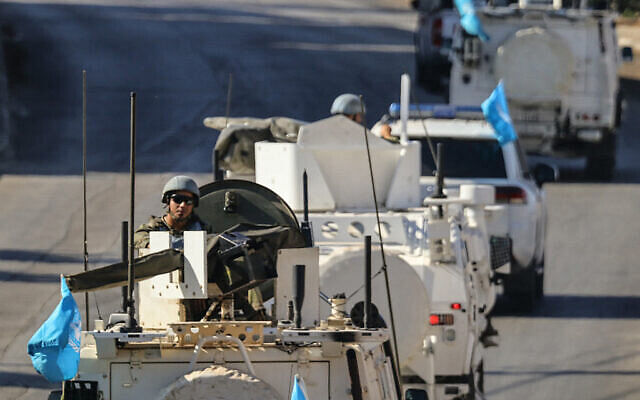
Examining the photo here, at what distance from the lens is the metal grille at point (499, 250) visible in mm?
14777

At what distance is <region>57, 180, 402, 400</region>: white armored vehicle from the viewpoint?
7.89 m

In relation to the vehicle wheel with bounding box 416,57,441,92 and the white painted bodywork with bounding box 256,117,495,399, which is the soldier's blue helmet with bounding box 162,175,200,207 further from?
the vehicle wheel with bounding box 416,57,441,92

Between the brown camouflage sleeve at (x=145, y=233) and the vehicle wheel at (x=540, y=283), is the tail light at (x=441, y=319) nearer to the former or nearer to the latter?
the brown camouflage sleeve at (x=145, y=233)

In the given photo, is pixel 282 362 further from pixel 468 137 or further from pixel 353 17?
pixel 353 17

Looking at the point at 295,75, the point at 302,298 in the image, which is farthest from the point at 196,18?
the point at 302,298

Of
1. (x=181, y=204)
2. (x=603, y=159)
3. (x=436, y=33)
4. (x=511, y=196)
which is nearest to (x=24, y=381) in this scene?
(x=181, y=204)

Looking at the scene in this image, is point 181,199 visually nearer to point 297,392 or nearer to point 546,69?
point 297,392

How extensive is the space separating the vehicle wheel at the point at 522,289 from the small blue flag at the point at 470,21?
8.99 m

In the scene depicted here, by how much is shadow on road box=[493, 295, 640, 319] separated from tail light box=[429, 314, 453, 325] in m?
5.85

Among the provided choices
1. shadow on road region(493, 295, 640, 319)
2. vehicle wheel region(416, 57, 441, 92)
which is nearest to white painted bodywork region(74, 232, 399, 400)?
shadow on road region(493, 295, 640, 319)

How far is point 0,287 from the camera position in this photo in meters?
18.5

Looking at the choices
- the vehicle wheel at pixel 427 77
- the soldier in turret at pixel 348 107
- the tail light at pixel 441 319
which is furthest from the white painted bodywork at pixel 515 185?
the vehicle wheel at pixel 427 77

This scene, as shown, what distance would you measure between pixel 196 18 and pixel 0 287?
1045 inches

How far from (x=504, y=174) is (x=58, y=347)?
419 inches
